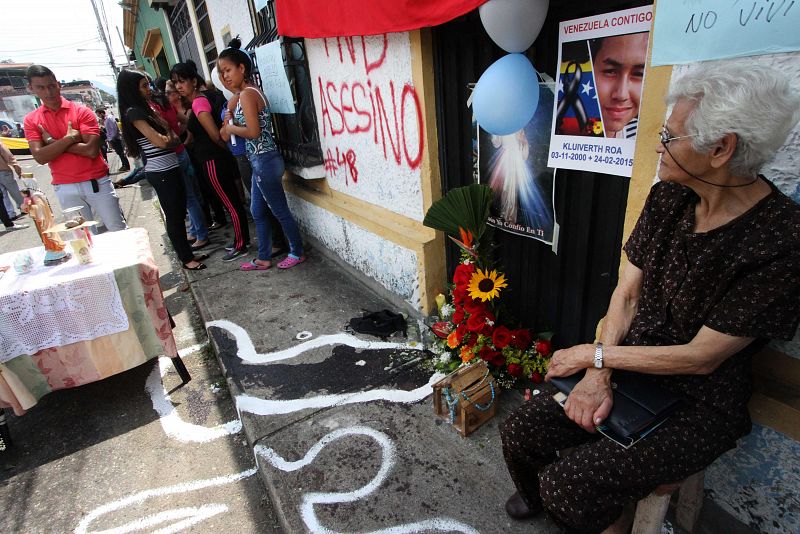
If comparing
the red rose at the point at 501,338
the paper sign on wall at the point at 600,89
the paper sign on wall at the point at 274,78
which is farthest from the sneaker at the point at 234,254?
the paper sign on wall at the point at 600,89

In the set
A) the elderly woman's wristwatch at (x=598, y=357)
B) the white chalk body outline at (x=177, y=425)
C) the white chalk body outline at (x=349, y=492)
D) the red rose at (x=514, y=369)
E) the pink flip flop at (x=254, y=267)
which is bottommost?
the white chalk body outline at (x=177, y=425)

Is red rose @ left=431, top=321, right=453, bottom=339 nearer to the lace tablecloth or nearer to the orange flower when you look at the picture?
the orange flower

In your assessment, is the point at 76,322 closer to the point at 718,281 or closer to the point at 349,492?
the point at 349,492

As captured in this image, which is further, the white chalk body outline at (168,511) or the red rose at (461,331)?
the red rose at (461,331)

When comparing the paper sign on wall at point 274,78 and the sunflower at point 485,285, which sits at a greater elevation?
the paper sign on wall at point 274,78

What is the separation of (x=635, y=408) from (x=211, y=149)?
440 centimetres

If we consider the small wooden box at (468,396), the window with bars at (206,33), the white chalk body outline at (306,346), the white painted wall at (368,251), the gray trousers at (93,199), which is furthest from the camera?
the window with bars at (206,33)

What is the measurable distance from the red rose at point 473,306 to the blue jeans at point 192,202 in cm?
386

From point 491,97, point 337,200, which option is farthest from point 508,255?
point 337,200

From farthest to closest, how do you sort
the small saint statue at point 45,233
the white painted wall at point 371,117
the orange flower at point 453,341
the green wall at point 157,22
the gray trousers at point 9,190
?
the green wall at point 157,22
the gray trousers at point 9,190
the white painted wall at point 371,117
the small saint statue at point 45,233
the orange flower at point 453,341

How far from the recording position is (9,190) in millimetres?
7488

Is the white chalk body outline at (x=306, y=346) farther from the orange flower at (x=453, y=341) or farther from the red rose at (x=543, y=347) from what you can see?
the red rose at (x=543, y=347)

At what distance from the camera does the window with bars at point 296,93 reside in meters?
3.90

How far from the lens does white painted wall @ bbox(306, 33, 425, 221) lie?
9.11 ft
